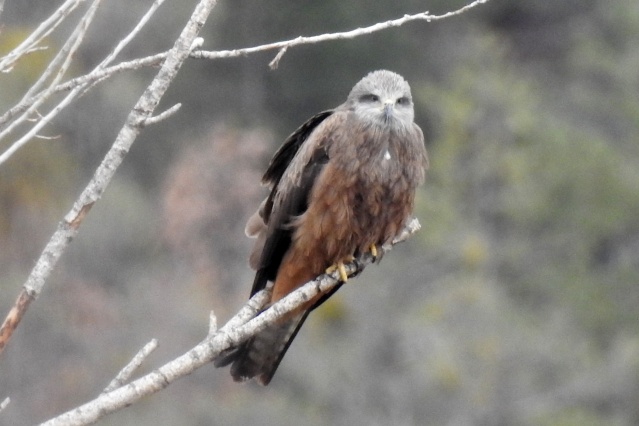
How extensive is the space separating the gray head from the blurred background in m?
11.2

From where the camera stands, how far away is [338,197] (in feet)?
18.9

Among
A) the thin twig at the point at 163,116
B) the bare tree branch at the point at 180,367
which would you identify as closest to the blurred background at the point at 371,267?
the bare tree branch at the point at 180,367

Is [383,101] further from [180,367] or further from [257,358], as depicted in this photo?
[180,367]

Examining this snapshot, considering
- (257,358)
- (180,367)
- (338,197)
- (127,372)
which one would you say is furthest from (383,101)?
(127,372)

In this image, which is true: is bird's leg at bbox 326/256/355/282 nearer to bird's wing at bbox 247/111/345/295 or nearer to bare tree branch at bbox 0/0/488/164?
bird's wing at bbox 247/111/345/295

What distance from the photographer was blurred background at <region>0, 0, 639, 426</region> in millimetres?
19375

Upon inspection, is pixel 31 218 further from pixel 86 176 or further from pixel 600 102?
pixel 600 102

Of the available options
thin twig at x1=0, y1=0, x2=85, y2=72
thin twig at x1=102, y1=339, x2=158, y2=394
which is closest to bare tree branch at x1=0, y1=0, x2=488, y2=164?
thin twig at x1=0, y1=0, x2=85, y2=72

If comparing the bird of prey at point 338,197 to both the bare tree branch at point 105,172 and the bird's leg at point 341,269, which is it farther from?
the bare tree branch at point 105,172

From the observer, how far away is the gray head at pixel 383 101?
5.91 metres

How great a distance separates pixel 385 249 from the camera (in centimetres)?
593

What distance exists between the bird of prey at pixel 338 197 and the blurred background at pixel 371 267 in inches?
445

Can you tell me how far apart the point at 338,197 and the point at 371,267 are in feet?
52.3

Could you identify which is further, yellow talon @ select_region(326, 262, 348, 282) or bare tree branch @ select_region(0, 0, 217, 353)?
yellow talon @ select_region(326, 262, 348, 282)
